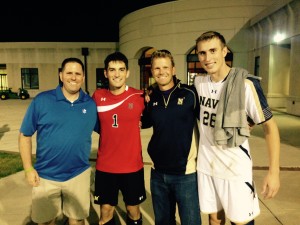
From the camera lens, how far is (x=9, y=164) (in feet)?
19.8

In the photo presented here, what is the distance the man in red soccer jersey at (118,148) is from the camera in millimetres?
3023

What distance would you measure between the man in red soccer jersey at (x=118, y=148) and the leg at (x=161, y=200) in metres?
0.30

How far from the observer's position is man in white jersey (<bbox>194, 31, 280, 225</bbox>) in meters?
2.32

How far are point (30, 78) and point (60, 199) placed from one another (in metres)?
33.0

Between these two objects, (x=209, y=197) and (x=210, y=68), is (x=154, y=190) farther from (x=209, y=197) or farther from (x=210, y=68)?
(x=210, y=68)

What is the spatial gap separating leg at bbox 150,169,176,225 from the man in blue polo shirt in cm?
74

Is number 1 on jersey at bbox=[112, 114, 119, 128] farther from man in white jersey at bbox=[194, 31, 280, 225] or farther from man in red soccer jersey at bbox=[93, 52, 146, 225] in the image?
man in white jersey at bbox=[194, 31, 280, 225]

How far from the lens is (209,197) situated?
8.57 feet

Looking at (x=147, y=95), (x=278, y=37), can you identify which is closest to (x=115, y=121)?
(x=147, y=95)

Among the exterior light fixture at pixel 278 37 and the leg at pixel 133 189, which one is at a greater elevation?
the exterior light fixture at pixel 278 37

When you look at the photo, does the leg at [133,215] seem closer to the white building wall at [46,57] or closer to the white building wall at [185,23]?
the white building wall at [185,23]

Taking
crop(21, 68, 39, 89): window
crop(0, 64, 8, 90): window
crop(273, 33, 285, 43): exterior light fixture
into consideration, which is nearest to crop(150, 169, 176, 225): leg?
crop(273, 33, 285, 43): exterior light fixture

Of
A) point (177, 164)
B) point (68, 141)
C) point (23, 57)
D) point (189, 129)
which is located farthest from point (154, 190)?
point (23, 57)

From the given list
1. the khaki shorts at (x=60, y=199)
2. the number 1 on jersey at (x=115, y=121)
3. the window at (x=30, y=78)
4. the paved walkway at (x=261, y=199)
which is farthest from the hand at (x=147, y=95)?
the window at (x=30, y=78)
